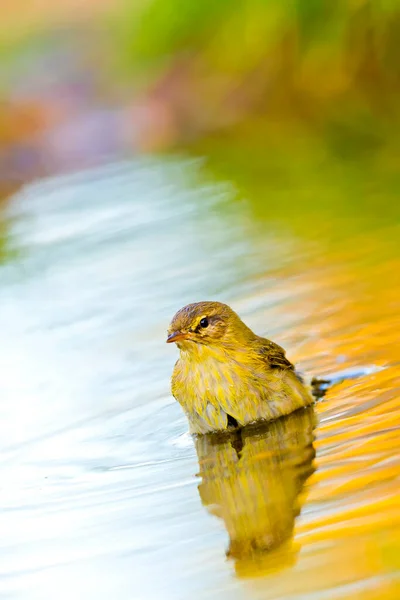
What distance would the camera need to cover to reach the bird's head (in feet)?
18.2

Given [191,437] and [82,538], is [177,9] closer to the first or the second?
[191,437]

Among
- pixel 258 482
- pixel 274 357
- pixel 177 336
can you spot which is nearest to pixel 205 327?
pixel 177 336

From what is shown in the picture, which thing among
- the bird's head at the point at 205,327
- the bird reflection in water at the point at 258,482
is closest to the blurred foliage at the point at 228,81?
the bird's head at the point at 205,327

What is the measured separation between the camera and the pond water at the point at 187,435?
3.73 meters

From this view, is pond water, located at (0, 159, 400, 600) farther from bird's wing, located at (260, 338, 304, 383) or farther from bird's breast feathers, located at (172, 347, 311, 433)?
bird's wing, located at (260, 338, 304, 383)

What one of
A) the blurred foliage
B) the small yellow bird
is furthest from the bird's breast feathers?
the blurred foliage

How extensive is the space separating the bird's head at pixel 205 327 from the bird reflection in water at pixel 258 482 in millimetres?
449

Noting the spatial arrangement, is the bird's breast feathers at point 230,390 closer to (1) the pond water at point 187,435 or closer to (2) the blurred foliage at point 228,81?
(1) the pond water at point 187,435

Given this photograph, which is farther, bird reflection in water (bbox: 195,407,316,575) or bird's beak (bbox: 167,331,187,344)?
bird's beak (bbox: 167,331,187,344)

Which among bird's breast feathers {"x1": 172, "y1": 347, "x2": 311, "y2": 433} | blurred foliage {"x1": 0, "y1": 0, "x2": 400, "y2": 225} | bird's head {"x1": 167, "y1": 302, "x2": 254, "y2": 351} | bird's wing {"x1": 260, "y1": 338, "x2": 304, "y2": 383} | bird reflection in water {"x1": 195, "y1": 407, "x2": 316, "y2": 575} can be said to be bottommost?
bird reflection in water {"x1": 195, "y1": 407, "x2": 316, "y2": 575}

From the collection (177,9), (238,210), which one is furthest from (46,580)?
(177,9)

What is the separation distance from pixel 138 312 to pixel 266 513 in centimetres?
403

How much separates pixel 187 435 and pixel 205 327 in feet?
1.63

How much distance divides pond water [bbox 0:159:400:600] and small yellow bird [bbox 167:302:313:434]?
0.13 m
